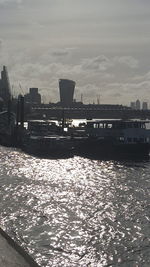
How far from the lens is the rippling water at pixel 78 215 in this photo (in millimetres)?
30250

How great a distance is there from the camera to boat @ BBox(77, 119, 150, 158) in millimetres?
93887

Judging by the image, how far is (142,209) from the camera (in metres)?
43.5

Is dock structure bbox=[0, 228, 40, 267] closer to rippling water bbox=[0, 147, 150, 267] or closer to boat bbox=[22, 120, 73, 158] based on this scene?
rippling water bbox=[0, 147, 150, 267]

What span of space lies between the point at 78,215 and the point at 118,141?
57.8 meters

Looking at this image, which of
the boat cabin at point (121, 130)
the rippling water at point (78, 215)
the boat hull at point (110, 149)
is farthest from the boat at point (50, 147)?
the rippling water at point (78, 215)

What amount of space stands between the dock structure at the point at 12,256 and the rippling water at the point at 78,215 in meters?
2.40

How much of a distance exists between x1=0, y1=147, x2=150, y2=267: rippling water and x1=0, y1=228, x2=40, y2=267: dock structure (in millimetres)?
2397

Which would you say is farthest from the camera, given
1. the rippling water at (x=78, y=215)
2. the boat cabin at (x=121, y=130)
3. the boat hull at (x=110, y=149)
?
the boat cabin at (x=121, y=130)

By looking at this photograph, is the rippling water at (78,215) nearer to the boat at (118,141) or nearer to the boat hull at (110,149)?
the boat hull at (110,149)

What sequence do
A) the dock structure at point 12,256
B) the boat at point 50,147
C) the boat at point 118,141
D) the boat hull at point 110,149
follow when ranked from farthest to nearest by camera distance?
the boat at point 50,147 → the boat at point 118,141 → the boat hull at point 110,149 → the dock structure at point 12,256

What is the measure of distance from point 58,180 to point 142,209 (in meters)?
21.6

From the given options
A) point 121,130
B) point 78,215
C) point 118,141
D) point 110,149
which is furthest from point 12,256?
point 121,130

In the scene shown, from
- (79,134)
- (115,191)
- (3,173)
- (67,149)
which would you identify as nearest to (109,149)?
(67,149)

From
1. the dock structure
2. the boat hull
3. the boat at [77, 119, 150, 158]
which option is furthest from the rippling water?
the boat at [77, 119, 150, 158]
